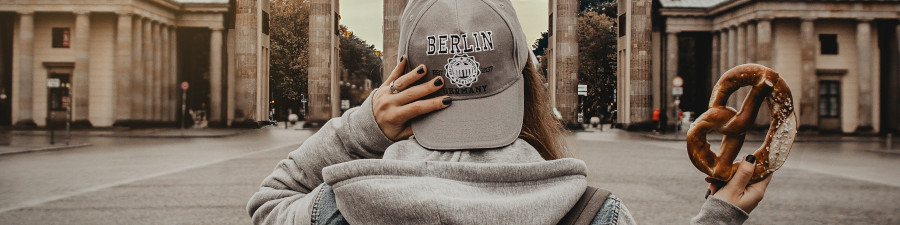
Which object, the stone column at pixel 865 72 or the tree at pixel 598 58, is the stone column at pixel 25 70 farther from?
the stone column at pixel 865 72

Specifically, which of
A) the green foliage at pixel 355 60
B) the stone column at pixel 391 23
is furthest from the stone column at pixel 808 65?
the green foliage at pixel 355 60

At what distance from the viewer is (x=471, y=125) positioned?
51.1 inches

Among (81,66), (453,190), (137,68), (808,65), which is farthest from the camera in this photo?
(808,65)

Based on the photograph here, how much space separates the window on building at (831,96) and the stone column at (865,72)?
4.80 feet

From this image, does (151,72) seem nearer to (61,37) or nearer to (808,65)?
(61,37)

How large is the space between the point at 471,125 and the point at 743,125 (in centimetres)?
57

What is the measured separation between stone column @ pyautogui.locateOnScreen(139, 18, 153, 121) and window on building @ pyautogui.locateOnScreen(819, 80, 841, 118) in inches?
1271

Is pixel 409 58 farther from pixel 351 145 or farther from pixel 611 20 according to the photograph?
pixel 611 20

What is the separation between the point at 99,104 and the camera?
29.7 m

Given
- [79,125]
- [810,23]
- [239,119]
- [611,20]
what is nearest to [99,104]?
[79,125]

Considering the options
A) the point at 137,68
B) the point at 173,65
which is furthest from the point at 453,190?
the point at 137,68

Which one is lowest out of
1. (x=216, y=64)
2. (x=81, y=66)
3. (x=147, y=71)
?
(x=216, y=64)

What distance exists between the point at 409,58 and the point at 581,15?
44.3m

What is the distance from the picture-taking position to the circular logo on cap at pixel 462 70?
1.30m
